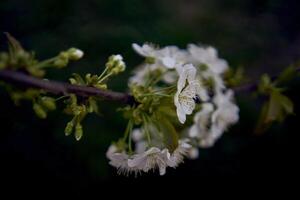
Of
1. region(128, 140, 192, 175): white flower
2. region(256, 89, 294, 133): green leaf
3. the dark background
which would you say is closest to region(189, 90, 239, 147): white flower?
region(256, 89, 294, 133): green leaf

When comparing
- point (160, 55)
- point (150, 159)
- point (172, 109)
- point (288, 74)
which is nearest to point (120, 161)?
point (150, 159)

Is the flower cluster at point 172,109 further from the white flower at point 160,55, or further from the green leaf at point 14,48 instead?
the green leaf at point 14,48

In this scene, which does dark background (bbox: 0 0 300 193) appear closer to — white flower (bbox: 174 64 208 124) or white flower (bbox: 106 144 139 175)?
white flower (bbox: 106 144 139 175)

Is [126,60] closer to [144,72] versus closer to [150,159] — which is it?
[144,72]

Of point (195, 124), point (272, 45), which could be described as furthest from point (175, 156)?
point (272, 45)

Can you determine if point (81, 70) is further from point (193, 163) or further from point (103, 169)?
point (193, 163)

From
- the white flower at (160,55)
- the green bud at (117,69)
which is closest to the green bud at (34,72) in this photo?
the green bud at (117,69)
